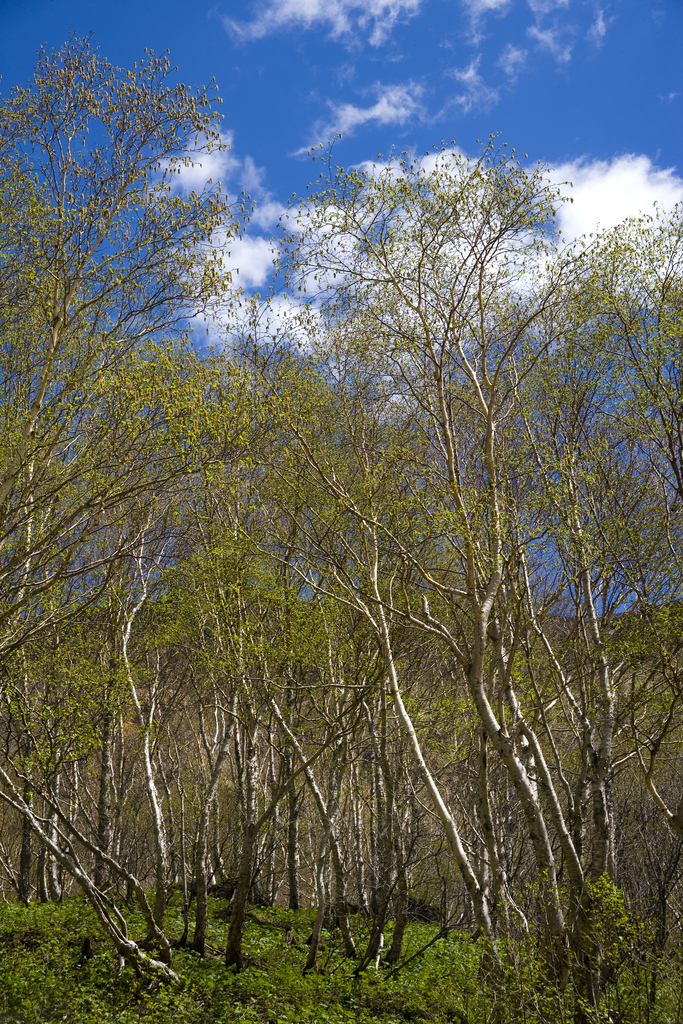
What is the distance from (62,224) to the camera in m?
7.94

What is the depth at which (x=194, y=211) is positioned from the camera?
28.0 feet

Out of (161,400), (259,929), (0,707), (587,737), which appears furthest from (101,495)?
(259,929)

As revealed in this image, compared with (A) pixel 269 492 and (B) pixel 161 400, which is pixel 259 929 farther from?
(B) pixel 161 400

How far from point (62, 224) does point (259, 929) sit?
12.7 meters

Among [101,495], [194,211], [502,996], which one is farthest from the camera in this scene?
[194,211]

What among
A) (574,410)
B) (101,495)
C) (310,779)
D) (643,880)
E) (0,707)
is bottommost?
(643,880)

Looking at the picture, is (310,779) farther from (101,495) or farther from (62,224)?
(62,224)

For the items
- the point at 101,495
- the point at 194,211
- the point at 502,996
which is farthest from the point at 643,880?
the point at 194,211

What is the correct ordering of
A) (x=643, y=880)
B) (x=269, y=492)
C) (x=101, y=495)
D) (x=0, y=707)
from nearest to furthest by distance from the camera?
(x=101, y=495) → (x=0, y=707) → (x=269, y=492) → (x=643, y=880)

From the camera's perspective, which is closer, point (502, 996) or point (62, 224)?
point (502, 996)

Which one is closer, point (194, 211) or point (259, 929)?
point (194, 211)

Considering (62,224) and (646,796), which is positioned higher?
(62,224)

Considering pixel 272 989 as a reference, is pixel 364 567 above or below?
above

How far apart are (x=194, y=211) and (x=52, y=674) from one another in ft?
28.4
